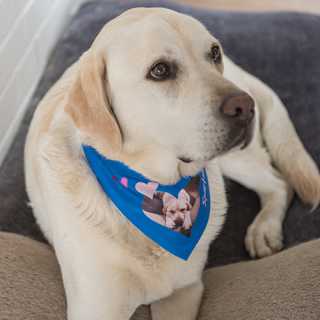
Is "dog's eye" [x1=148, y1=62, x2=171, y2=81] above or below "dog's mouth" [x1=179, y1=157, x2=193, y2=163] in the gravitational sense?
above

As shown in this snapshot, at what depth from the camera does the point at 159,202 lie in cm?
150

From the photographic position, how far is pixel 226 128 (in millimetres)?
1254

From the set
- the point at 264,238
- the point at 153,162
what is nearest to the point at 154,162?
the point at 153,162

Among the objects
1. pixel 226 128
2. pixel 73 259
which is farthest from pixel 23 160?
pixel 226 128

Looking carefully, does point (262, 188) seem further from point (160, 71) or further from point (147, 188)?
point (160, 71)

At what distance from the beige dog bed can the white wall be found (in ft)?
2.36

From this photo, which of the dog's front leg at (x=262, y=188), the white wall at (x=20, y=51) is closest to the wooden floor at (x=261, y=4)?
the white wall at (x=20, y=51)

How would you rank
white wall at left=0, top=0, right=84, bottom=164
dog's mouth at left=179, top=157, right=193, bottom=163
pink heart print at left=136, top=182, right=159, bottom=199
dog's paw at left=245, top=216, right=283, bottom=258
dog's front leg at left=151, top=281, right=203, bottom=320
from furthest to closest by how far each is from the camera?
white wall at left=0, top=0, right=84, bottom=164
dog's paw at left=245, top=216, right=283, bottom=258
dog's front leg at left=151, top=281, right=203, bottom=320
pink heart print at left=136, top=182, right=159, bottom=199
dog's mouth at left=179, top=157, right=193, bottom=163

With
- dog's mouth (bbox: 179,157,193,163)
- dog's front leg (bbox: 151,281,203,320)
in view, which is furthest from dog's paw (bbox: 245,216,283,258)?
dog's mouth (bbox: 179,157,193,163)

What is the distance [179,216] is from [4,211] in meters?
0.60

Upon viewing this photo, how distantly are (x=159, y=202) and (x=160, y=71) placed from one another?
0.37m

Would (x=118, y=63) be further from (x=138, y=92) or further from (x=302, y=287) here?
(x=302, y=287)

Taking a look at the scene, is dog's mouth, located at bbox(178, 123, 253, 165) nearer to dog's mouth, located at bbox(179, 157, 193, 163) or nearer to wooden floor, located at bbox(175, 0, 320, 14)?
dog's mouth, located at bbox(179, 157, 193, 163)

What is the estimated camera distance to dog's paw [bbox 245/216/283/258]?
1817 mm
